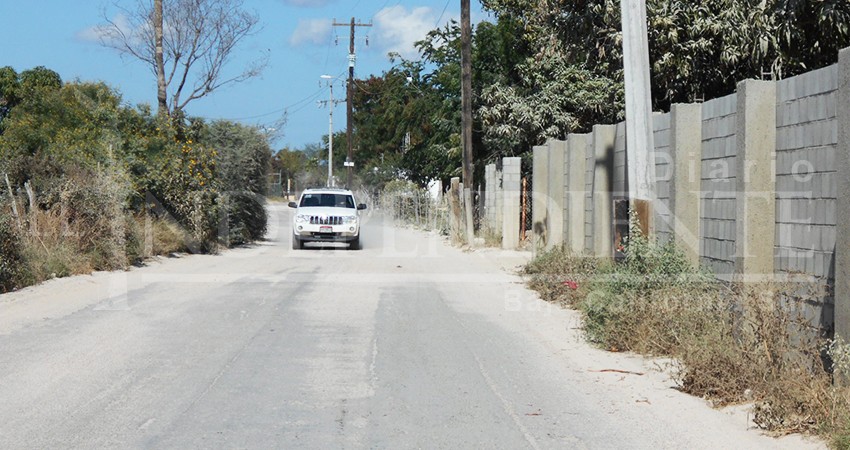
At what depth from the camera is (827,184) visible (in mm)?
8203

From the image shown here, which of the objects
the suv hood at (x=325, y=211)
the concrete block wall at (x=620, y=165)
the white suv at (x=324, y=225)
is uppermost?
the concrete block wall at (x=620, y=165)

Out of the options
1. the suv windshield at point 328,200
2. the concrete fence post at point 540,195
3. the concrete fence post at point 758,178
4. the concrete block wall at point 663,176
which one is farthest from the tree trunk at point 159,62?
the concrete fence post at point 758,178

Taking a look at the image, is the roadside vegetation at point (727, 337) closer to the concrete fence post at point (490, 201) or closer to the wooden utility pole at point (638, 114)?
the wooden utility pole at point (638, 114)

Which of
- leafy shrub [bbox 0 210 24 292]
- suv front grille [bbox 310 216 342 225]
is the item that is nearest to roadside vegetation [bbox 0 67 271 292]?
leafy shrub [bbox 0 210 24 292]

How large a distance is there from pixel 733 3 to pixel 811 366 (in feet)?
38.2

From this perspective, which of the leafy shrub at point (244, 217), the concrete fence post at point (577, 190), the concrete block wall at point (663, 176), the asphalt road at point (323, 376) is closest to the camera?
the asphalt road at point (323, 376)

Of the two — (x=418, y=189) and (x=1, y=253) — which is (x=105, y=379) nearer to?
(x=1, y=253)

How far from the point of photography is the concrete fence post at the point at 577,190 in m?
19.6

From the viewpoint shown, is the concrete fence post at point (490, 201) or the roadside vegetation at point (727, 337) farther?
the concrete fence post at point (490, 201)

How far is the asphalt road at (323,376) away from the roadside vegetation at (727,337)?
10.0 inches

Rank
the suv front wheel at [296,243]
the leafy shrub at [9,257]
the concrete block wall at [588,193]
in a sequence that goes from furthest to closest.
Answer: the suv front wheel at [296,243]
the concrete block wall at [588,193]
the leafy shrub at [9,257]

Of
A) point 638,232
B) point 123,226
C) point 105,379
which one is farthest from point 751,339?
point 123,226

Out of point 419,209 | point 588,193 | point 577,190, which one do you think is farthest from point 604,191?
point 419,209

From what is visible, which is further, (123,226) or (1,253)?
(123,226)
